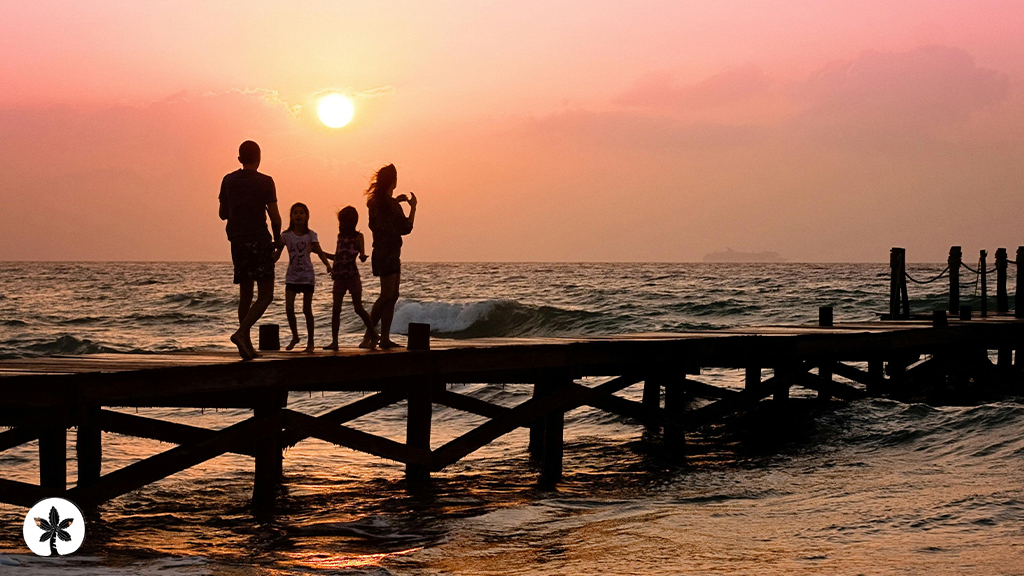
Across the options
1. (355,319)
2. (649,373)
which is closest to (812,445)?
(649,373)

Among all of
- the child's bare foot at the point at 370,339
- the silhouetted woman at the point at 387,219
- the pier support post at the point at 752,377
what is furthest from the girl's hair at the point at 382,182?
the pier support post at the point at 752,377

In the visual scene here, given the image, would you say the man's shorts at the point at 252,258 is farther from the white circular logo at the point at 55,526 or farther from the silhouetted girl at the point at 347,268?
the white circular logo at the point at 55,526

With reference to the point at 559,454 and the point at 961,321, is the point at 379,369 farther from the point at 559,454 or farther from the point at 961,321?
the point at 961,321

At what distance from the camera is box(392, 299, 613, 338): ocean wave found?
40.8m

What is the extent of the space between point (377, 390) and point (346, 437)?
1.40 meters

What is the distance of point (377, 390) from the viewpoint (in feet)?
35.4

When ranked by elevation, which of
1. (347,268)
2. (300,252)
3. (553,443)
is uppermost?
(300,252)

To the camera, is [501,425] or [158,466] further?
[501,425]

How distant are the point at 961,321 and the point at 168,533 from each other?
1398 cm

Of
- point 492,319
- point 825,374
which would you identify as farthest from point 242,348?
point 492,319

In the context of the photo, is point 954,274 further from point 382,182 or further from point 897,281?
point 382,182

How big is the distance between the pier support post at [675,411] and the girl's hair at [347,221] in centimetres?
474

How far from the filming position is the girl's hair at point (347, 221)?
1012 centimetres

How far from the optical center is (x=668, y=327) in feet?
124
